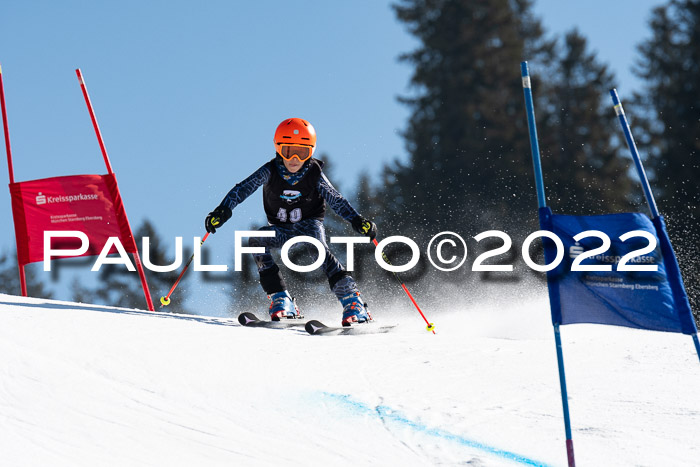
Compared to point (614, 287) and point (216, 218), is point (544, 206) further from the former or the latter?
point (216, 218)

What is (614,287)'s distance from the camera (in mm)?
3643

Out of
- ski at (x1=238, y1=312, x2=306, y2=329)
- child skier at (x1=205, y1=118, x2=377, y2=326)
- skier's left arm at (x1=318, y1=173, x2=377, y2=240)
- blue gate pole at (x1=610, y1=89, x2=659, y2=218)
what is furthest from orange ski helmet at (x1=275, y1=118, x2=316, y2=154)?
blue gate pole at (x1=610, y1=89, x2=659, y2=218)

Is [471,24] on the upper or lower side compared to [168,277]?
upper

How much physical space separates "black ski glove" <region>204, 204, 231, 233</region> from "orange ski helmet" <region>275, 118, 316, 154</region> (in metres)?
0.74

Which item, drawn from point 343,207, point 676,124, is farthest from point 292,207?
point 676,124

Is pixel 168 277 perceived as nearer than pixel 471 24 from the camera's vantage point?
No

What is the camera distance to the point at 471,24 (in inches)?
1037

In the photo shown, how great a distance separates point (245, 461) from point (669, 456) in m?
2.14

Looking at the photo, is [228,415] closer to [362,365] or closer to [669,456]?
[362,365]

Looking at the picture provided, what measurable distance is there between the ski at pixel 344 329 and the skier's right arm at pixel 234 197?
1253mm

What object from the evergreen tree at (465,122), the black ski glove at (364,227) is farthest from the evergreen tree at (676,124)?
the black ski glove at (364,227)

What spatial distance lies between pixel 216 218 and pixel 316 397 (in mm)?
2752

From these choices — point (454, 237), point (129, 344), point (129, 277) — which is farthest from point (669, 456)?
point (129, 277)

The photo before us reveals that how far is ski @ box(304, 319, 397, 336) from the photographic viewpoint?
6.36 m
